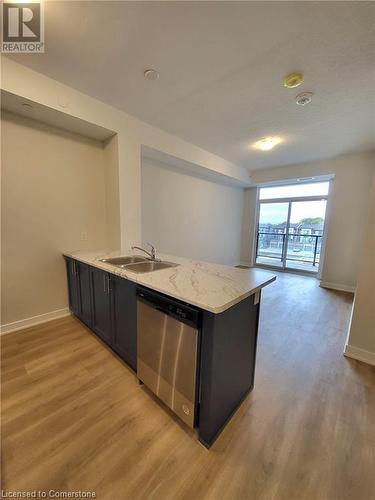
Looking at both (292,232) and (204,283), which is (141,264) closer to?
(204,283)

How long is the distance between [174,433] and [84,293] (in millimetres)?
1694

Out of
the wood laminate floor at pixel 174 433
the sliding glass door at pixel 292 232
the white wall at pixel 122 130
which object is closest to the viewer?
the wood laminate floor at pixel 174 433

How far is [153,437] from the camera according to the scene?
4.08 ft

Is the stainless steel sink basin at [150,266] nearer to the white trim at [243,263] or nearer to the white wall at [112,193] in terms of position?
the white wall at [112,193]

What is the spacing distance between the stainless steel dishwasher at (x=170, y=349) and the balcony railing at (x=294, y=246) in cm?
535

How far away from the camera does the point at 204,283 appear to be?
4.58 ft

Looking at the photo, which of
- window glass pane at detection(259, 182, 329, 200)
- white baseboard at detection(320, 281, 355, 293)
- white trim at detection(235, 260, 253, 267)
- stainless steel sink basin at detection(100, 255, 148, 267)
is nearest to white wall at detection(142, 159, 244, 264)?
white trim at detection(235, 260, 253, 267)

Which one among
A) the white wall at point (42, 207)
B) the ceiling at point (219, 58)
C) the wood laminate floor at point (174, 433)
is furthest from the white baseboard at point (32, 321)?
the ceiling at point (219, 58)

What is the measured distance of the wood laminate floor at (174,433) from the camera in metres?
1.02

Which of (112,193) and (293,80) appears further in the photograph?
(112,193)

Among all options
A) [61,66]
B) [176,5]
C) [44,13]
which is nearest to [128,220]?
[61,66]

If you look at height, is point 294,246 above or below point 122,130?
below

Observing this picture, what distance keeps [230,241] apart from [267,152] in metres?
2.58

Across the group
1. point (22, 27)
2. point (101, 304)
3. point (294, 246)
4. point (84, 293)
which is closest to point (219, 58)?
point (22, 27)
